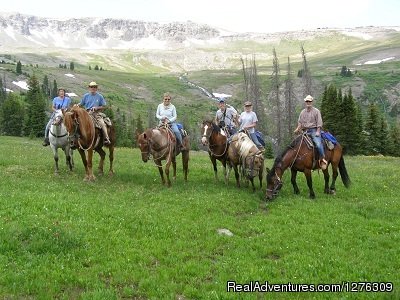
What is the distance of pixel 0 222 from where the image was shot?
1205 centimetres

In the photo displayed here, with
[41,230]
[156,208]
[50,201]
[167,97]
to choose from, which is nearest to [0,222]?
[41,230]

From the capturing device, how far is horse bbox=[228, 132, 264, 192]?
63.1ft

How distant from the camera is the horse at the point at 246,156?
63.1 ft

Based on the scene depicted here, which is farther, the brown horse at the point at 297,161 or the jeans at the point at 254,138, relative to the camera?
the jeans at the point at 254,138

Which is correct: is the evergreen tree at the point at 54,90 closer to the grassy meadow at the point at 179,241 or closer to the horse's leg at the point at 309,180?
the grassy meadow at the point at 179,241

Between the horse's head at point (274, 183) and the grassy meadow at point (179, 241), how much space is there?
40cm

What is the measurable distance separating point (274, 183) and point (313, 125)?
11.9 ft

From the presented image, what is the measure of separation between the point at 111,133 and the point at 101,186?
14.3ft

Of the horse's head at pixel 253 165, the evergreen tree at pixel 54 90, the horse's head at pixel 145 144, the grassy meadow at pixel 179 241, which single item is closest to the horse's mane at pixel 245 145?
the horse's head at pixel 253 165

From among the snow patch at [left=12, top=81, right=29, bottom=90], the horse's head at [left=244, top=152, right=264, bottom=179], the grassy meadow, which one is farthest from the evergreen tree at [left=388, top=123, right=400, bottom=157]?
the snow patch at [left=12, top=81, right=29, bottom=90]

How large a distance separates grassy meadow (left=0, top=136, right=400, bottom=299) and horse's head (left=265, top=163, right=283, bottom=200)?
1.32 ft

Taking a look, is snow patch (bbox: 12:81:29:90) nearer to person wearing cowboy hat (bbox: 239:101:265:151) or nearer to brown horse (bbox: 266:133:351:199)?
person wearing cowboy hat (bbox: 239:101:265:151)

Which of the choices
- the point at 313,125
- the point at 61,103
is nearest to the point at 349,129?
the point at 313,125

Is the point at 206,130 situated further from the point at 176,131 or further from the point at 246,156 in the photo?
the point at 246,156
